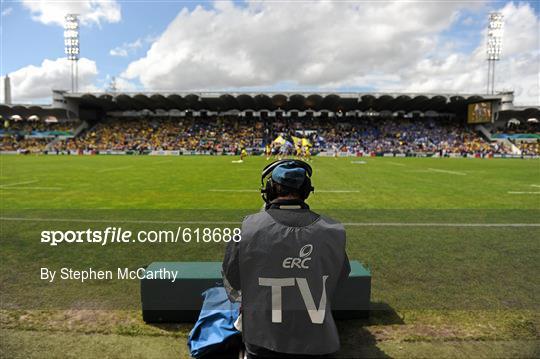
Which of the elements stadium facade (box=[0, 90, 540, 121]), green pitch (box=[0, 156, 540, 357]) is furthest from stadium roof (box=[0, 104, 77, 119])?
green pitch (box=[0, 156, 540, 357])

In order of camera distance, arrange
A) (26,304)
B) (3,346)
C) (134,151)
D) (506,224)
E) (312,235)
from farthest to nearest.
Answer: (134,151) < (506,224) < (26,304) < (3,346) < (312,235)

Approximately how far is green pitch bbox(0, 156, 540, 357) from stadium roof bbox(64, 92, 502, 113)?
44516mm

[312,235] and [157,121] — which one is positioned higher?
[157,121]

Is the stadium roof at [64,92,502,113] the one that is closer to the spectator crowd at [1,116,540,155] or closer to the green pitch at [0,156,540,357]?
the spectator crowd at [1,116,540,155]

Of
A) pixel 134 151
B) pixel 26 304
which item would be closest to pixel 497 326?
pixel 26 304

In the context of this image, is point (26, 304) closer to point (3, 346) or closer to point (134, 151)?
point (3, 346)

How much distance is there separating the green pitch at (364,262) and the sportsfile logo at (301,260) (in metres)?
1.81

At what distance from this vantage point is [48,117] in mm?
65125

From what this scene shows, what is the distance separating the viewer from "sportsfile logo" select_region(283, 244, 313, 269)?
2.42m

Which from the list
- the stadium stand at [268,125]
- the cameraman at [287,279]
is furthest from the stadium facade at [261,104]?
the cameraman at [287,279]

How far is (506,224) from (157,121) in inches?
2535

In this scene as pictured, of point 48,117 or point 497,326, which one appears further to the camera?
A: point 48,117

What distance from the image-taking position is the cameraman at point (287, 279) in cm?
243

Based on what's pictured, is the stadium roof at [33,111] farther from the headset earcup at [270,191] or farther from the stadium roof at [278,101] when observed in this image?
the headset earcup at [270,191]
